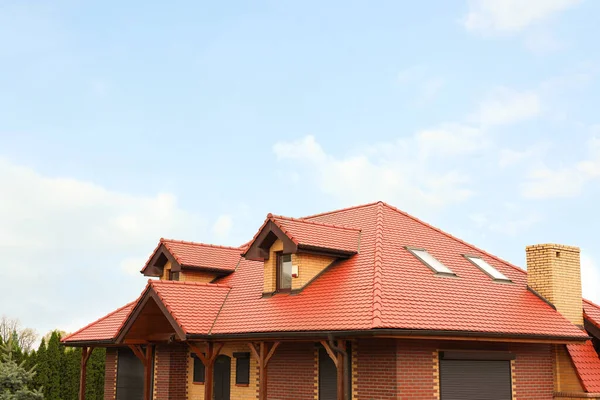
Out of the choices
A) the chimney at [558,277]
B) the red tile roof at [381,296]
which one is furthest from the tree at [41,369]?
the chimney at [558,277]

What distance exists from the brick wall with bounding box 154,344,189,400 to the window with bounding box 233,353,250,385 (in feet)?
8.40

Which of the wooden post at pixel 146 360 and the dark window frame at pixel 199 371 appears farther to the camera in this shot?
the dark window frame at pixel 199 371

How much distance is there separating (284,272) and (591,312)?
31.3 ft

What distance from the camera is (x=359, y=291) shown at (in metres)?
17.5

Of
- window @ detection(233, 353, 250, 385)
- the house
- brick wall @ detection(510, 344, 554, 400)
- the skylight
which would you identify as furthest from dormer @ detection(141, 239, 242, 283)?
brick wall @ detection(510, 344, 554, 400)

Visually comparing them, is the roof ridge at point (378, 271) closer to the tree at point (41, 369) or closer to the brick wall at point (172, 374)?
the brick wall at point (172, 374)

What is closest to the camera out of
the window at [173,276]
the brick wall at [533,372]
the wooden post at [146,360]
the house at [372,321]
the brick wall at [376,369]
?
the brick wall at [376,369]

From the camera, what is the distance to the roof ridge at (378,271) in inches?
618

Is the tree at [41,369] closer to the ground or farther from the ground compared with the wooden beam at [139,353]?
closer to the ground

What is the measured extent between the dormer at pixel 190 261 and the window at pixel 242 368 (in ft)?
15.7

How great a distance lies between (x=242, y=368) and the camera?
818 inches

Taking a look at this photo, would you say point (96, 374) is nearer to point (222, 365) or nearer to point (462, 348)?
point (222, 365)

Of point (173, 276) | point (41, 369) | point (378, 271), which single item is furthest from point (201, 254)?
point (378, 271)

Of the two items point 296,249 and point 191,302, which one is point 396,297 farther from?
point 191,302
